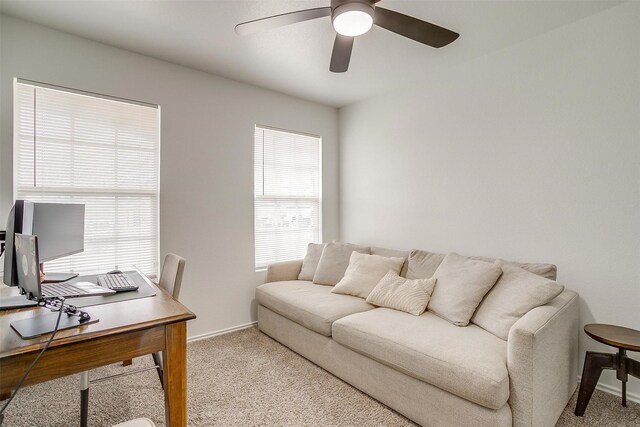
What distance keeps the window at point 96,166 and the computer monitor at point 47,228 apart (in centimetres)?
61

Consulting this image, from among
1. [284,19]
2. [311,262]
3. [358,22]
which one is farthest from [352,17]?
[311,262]

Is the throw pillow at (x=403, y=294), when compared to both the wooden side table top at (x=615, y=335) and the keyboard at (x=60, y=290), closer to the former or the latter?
the wooden side table top at (x=615, y=335)

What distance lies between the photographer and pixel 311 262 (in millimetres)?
3529

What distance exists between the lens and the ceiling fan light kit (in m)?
1.63

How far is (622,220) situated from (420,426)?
1.90 meters

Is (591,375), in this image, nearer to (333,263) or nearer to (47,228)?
(333,263)

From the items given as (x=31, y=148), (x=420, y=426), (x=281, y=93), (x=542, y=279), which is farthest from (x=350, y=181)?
(x=31, y=148)

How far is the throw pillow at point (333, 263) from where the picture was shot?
3258mm

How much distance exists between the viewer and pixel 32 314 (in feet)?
4.53

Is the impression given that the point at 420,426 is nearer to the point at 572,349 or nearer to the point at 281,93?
the point at 572,349

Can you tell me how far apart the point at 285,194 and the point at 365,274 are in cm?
149

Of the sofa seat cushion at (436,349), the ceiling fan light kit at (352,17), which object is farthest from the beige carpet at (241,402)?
the ceiling fan light kit at (352,17)

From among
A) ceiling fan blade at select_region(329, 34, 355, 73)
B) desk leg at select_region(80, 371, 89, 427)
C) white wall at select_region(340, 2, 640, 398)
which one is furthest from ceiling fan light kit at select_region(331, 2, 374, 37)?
desk leg at select_region(80, 371, 89, 427)

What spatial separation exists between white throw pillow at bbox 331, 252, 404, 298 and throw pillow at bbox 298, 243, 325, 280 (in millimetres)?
535
